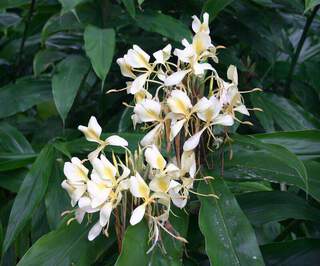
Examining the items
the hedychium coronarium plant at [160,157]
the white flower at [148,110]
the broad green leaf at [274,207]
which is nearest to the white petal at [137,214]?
the hedychium coronarium plant at [160,157]

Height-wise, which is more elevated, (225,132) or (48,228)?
(225,132)

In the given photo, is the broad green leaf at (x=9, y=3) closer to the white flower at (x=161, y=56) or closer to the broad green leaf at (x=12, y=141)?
the broad green leaf at (x=12, y=141)

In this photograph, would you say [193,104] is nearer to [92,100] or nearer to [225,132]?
[225,132]

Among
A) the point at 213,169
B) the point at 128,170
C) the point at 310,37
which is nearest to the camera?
the point at 128,170

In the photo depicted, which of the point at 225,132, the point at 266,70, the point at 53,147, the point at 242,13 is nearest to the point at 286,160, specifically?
the point at 225,132

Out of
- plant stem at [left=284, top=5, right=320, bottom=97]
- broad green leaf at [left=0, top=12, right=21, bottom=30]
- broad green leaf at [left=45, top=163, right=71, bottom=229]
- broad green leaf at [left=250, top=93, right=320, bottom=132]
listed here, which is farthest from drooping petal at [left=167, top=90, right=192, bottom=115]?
broad green leaf at [left=0, top=12, right=21, bottom=30]

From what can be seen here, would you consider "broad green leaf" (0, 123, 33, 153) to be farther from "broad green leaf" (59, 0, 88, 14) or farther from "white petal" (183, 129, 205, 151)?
"white petal" (183, 129, 205, 151)
